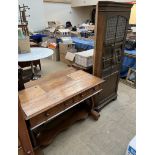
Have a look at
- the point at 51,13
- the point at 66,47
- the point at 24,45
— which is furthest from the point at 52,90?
the point at 51,13

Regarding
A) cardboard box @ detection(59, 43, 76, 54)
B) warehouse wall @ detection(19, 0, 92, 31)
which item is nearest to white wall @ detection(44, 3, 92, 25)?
warehouse wall @ detection(19, 0, 92, 31)

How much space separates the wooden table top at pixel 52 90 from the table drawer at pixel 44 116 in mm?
95

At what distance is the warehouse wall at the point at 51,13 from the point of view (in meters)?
6.41

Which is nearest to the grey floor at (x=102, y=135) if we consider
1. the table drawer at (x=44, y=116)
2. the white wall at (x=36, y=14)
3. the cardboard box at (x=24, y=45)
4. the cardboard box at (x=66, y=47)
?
the table drawer at (x=44, y=116)

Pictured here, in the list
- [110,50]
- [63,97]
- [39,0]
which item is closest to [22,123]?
[63,97]

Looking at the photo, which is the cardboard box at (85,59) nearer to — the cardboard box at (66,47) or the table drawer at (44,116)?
the table drawer at (44,116)

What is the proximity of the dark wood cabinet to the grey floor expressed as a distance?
0.24 meters

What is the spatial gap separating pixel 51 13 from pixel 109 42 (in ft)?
21.3

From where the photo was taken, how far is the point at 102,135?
1757mm

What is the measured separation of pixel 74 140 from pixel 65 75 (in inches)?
32.7

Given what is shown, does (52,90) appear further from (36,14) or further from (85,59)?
(36,14)

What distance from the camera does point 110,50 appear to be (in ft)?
6.07

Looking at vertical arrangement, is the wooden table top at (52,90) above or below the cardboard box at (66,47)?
below
